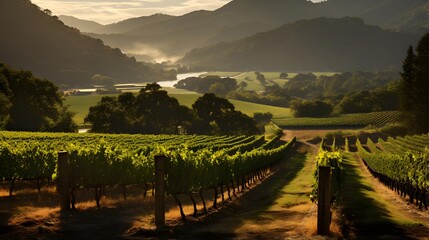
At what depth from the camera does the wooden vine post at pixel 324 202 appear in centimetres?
2269

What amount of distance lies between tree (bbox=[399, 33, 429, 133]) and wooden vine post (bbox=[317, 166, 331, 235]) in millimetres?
107775

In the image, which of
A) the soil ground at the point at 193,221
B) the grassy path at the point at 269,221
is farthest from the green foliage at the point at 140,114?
the soil ground at the point at 193,221

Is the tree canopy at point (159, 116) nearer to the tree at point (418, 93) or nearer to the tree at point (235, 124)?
the tree at point (235, 124)

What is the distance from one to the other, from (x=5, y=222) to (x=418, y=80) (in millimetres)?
114570

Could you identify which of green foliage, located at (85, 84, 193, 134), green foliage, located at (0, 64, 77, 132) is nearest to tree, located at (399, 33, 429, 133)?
green foliage, located at (85, 84, 193, 134)

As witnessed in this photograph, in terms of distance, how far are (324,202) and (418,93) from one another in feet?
361

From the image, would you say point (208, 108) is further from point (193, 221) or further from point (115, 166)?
point (193, 221)

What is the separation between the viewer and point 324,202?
22.6 metres

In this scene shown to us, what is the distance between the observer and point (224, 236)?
24.5 metres

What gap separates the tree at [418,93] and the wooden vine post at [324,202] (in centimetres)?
10778

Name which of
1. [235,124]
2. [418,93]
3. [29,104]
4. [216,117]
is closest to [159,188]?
[29,104]

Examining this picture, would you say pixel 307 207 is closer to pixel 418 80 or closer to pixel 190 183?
pixel 190 183

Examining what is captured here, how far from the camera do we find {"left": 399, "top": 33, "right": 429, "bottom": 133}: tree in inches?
4801

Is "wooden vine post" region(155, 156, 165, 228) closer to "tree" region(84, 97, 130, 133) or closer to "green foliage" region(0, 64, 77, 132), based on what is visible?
"green foliage" region(0, 64, 77, 132)
